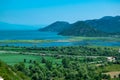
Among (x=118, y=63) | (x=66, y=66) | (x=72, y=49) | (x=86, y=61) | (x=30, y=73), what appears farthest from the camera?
(x=72, y=49)

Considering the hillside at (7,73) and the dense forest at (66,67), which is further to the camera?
the dense forest at (66,67)

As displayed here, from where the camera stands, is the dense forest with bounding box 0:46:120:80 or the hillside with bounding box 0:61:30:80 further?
the dense forest with bounding box 0:46:120:80

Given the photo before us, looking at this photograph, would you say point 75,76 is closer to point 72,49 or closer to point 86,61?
point 86,61

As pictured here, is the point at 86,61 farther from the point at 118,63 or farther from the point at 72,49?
the point at 72,49

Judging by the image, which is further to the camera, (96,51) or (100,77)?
(96,51)

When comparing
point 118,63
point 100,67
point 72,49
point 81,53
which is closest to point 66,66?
point 100,67

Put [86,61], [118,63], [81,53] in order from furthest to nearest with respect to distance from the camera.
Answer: [81,53] < [86,61] < [118,63]

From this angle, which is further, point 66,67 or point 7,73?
point 66,67

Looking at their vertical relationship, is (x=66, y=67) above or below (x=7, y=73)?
below

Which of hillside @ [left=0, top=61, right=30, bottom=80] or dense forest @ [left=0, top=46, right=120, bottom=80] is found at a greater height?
hillside @ [left=0, top=61, right=30, bottom=80]

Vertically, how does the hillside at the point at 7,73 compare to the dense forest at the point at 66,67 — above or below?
above
